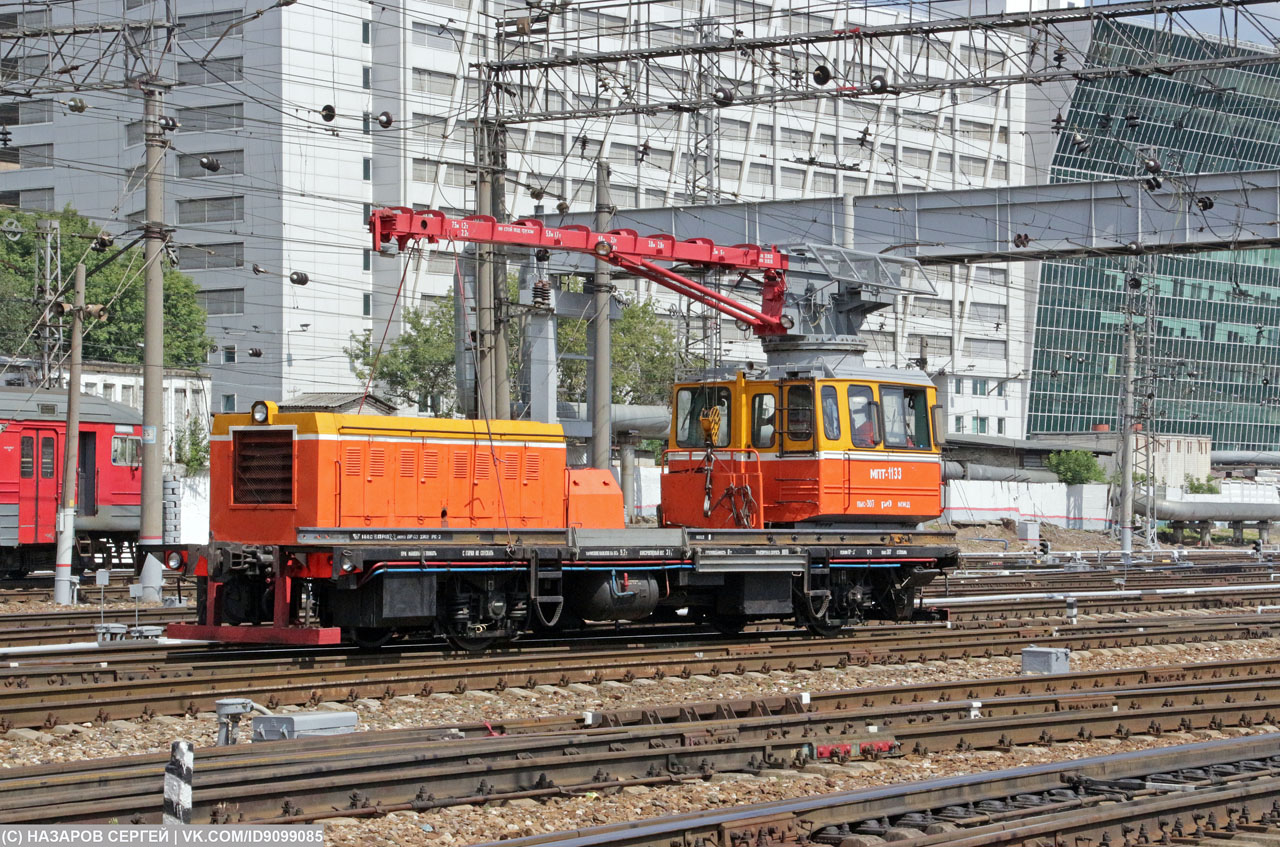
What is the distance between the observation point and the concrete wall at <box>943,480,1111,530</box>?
65125mm

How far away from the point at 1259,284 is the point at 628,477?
9264 cm

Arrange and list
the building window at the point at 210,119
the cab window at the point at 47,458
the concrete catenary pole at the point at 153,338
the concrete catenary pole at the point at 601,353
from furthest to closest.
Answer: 1. the building window at the point at 210,119
2. the concrete catenary pole at the point at 601,353
3. the cab window at the point at 47,458
4. the concrete catenary pole at the point at 153,338

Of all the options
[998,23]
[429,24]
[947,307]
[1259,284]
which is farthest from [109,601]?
[1259,284]

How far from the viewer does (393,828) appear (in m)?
8.66

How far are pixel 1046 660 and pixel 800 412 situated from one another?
4406 millimetres

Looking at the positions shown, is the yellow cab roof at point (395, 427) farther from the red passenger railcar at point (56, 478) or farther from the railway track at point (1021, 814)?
the red passenger railcar at point (56, 478)

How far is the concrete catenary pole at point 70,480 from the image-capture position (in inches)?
971

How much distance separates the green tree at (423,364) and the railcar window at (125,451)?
104 ft

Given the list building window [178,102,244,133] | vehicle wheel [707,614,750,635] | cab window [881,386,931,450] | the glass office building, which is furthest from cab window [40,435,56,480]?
the glass office building

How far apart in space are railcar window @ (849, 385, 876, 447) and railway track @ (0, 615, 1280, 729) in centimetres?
256

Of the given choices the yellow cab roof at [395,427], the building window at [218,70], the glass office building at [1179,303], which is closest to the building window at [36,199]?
the building window at [218,70]

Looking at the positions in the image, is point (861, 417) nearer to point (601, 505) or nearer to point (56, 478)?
point (601, 505)

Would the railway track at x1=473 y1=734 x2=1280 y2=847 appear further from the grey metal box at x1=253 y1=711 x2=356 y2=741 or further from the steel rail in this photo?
the grey metal box at x1=253 y1=711 x2=356 y2=741

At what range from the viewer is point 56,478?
28.9 metres
